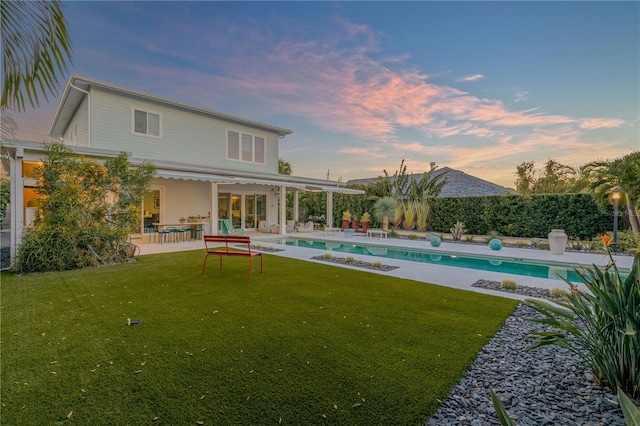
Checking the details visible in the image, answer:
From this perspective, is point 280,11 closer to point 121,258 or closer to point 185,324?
point 121,258

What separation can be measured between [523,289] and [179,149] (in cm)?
2203

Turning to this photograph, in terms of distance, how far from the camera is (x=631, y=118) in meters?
18.0

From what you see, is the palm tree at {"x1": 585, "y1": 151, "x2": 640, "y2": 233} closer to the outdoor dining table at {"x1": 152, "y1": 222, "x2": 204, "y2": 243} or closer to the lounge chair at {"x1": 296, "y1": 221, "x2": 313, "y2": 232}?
the lounge chair at {"x1": 296, "y1": 221, "x2": 313, "y2": 232}

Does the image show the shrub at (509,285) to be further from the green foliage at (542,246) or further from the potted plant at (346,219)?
the potted plant at (346,219)

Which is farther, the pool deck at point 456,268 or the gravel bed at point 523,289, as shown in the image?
the pool deck at point 456,268

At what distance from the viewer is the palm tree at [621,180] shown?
619 inches

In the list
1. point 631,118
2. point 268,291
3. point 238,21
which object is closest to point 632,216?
point 631,118

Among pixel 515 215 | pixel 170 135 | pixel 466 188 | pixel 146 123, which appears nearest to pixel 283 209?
pixel 170 135

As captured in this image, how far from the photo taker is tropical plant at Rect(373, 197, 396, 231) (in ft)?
91.7

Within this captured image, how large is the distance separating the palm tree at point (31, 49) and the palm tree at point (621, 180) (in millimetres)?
22275

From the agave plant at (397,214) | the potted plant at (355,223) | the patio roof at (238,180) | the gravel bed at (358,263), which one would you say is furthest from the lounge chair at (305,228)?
the gravel bed at (358,263)

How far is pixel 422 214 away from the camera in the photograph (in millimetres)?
27766

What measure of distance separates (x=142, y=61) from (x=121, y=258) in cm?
1372

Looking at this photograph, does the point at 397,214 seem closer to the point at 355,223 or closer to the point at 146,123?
the point at 355,223
